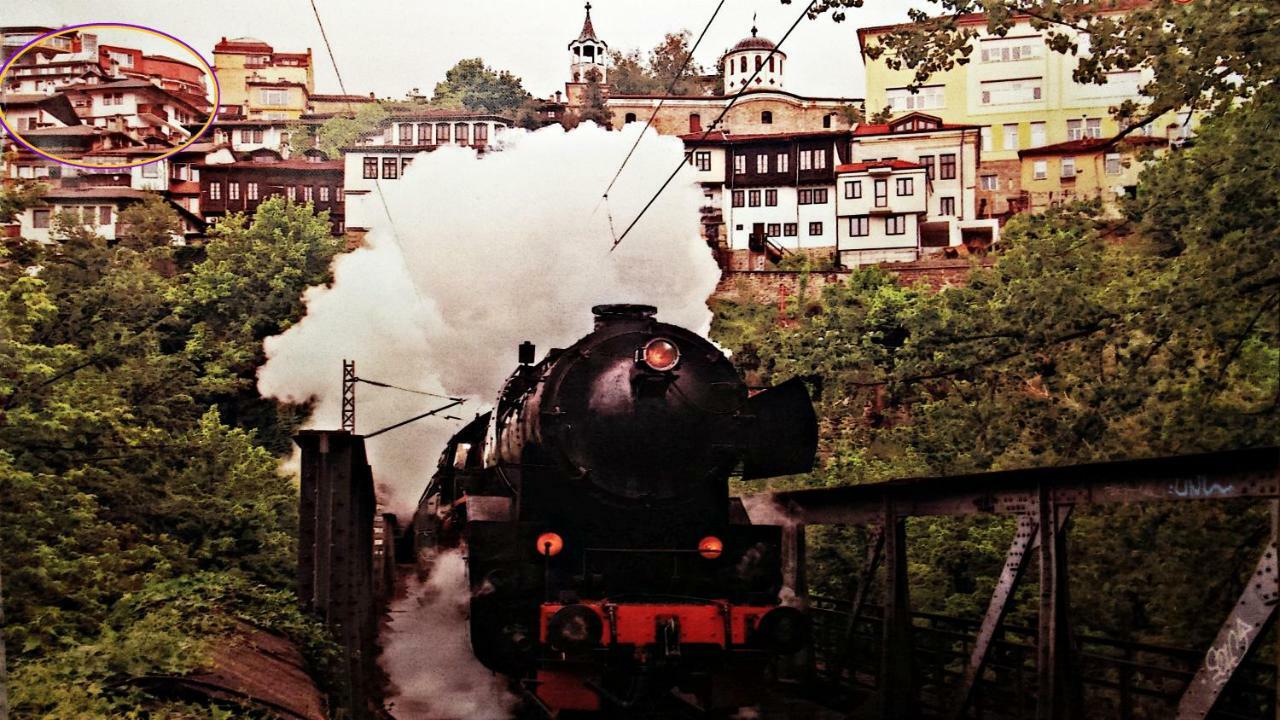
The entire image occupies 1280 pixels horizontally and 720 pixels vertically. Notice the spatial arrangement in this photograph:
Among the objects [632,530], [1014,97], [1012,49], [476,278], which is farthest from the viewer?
[476,278]

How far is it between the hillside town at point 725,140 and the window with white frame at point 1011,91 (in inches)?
1.8

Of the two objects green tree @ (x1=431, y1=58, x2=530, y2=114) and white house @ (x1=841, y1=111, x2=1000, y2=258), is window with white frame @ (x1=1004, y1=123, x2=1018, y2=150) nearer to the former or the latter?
white house @ (x1=841, y1=111, x2=1000, y2=258)

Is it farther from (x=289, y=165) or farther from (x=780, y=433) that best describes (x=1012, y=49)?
(x=289, y=165)

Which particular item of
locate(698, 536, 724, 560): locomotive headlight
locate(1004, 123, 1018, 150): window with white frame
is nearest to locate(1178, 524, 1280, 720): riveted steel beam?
locate(698, 536, 724, 560): locomotive headlight

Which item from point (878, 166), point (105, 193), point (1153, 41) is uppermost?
point (878, 166)

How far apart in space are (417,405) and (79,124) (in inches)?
485

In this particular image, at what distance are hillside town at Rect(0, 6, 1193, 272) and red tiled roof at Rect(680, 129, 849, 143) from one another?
0.09m

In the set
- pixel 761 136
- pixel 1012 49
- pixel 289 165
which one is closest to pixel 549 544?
pixel 1012 49

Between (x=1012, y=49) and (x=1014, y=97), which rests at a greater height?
(x=1012, y=49)

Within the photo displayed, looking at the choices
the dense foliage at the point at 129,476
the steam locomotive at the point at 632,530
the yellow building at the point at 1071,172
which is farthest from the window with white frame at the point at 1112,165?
the steam locomotive at the point at 632,530

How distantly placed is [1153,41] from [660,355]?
6207 millimetres

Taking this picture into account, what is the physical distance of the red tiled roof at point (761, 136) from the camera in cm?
4488

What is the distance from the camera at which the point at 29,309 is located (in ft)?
48.2

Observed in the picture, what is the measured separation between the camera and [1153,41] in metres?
11.8
